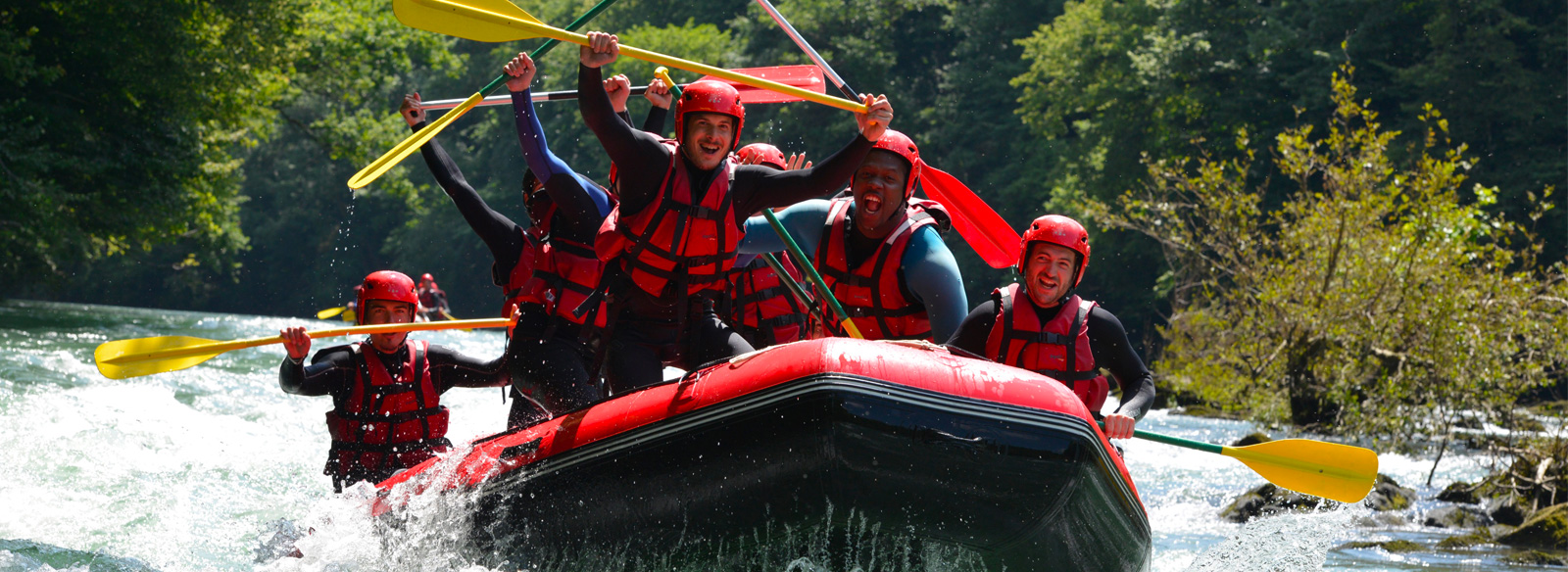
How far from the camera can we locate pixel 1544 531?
701 cm

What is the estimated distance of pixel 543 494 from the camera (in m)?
3.82

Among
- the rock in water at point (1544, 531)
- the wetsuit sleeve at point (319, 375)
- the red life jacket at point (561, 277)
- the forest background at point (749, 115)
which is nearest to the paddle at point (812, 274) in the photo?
the red life jacket at point (561, 277)

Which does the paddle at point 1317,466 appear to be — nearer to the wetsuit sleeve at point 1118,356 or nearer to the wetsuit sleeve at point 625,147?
the wetsuit sleeve at point 1118,356

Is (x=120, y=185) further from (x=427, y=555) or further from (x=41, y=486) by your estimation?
(x=427, y=555)

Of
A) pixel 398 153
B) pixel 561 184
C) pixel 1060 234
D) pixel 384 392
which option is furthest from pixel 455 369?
pixel 1060 234

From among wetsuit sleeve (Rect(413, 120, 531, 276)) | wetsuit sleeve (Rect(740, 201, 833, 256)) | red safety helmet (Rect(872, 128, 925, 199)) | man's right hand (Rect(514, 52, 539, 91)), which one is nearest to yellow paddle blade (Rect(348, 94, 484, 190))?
wetsuit sleeve (Rect(413, 120, 531, 276))

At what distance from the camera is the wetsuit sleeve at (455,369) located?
4.74 m

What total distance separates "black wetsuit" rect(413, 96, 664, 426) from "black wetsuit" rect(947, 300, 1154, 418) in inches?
45.3

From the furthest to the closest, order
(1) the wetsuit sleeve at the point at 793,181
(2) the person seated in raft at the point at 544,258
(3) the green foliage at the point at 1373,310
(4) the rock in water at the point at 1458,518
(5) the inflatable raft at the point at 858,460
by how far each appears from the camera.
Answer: (3) the green foliage at the point at 1373,310, (4) the rock in water at the point at 1458,518, (2) the person seated in raft at the point at 544,258, (1) the wetsuit sleeve at the point at 793,181, (5) the inflatable raft at the point at 858,460

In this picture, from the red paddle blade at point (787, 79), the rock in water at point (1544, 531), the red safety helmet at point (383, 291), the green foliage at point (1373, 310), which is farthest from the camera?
the green foliage at point (1373, 310)

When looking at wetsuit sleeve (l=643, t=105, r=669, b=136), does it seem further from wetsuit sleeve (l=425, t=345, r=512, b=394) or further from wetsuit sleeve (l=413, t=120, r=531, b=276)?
wetsuit sleeve (l=425, t=345, r=512, b=394)

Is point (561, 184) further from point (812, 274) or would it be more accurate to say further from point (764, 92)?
point (764, 92)

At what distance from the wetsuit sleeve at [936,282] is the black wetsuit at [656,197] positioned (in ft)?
1.74

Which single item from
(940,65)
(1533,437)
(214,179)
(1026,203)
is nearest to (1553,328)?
(1533,437)
